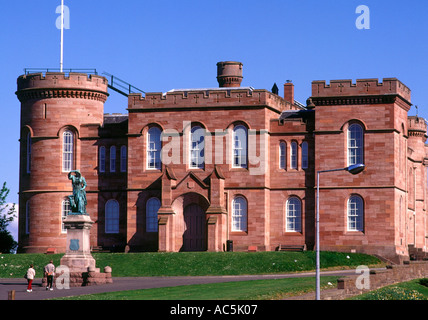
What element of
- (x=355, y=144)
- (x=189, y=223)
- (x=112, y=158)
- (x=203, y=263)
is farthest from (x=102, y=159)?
(x=355, y=144)

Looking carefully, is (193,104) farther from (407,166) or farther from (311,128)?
(407,166)

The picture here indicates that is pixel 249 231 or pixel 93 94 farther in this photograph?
pixel 93 94

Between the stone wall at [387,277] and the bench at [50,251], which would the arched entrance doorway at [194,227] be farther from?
the stone wall at [387,277]

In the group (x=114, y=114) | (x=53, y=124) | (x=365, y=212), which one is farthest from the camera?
(x=114, y=114)

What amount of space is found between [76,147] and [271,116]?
14.1 metres

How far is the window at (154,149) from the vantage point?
249 feet

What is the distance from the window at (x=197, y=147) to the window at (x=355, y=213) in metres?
10.5

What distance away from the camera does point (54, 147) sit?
255ft

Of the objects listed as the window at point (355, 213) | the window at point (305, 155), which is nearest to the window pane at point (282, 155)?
the window at point (305, 155)

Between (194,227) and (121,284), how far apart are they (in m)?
17.7
